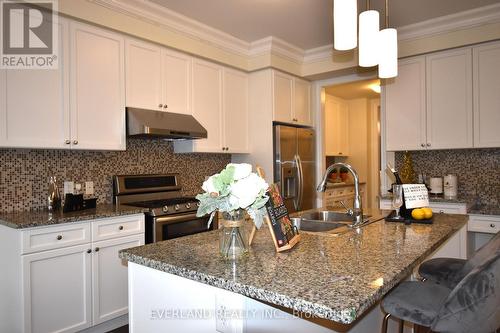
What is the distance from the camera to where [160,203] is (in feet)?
10.2

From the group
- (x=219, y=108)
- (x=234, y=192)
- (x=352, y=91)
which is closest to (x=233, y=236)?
(x=234, y=192)

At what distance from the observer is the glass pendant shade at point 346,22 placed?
5.35ft

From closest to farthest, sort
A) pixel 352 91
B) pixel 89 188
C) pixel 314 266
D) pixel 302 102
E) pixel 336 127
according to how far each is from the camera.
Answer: pixel 314 266 → pixel 89 188 → pixel 302 102 → pixel 352 91 → pixel 336 127

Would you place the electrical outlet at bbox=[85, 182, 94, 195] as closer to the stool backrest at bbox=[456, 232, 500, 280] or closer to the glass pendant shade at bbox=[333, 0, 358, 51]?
the glass pendant shade at bbox=[333, 0, 358, 51]

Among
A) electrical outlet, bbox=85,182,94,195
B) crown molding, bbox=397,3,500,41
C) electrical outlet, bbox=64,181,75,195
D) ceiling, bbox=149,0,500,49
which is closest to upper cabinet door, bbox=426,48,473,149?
crown molding, bbox=397,3,500,41

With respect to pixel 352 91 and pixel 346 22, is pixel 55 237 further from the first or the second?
pixel 352 91

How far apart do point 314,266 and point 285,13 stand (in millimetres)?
2669

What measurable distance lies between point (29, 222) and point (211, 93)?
214cm

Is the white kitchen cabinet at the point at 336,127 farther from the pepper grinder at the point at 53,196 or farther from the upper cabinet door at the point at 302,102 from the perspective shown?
the pepper grinder at the point at 53,196

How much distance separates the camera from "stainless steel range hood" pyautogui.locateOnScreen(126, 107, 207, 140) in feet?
9.48

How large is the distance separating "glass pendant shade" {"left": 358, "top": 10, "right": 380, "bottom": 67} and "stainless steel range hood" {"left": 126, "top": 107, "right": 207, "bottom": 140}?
1.76 metres

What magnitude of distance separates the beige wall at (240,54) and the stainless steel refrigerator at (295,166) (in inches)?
29.9

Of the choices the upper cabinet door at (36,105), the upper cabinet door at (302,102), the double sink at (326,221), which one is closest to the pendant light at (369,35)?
the double sink at (326,221)

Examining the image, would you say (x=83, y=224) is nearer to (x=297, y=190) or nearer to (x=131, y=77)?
(x=131, y=77)
